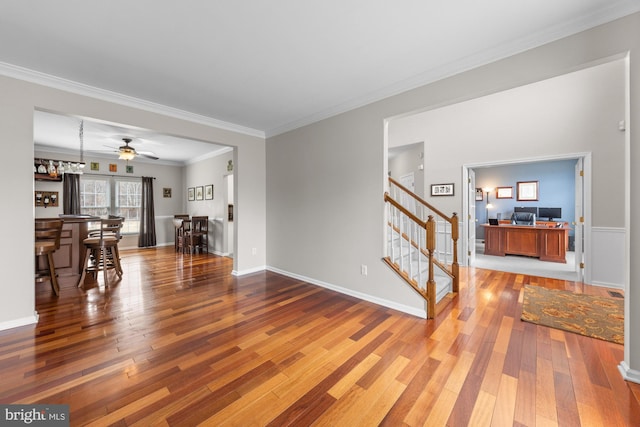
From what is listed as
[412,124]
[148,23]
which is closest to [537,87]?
[412,124]

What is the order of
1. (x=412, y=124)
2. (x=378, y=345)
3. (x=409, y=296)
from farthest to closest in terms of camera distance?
1. (x=412, y=124)
2. (x=409, y=296)
3. (x=378, y=345)

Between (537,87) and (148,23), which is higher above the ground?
(537,87)

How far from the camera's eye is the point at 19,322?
259 centimetres

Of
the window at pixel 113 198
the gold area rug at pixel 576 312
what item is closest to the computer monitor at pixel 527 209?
the gold area rug at pixel 576 312

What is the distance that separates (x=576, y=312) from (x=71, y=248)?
7295 millimetres

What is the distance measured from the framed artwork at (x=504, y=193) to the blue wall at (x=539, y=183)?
9 cm

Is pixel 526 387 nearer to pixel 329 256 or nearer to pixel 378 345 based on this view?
pixel 378 345

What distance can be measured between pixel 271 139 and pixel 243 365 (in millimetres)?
3872

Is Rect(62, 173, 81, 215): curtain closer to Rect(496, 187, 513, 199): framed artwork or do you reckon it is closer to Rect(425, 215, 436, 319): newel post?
Rect(425, 215, 436, 319): newel post

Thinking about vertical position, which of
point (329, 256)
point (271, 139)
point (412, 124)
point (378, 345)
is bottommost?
point (378, 345)

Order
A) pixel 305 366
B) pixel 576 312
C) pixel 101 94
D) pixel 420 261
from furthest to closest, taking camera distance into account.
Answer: pixel 420 261 → pixel 101 94 → pixel 576 312 → pixel 305 366

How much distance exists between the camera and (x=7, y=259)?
2.57 meters

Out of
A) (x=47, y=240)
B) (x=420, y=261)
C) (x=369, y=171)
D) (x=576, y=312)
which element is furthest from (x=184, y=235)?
(x=576, y=312)

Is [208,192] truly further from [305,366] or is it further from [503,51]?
[503,51]
